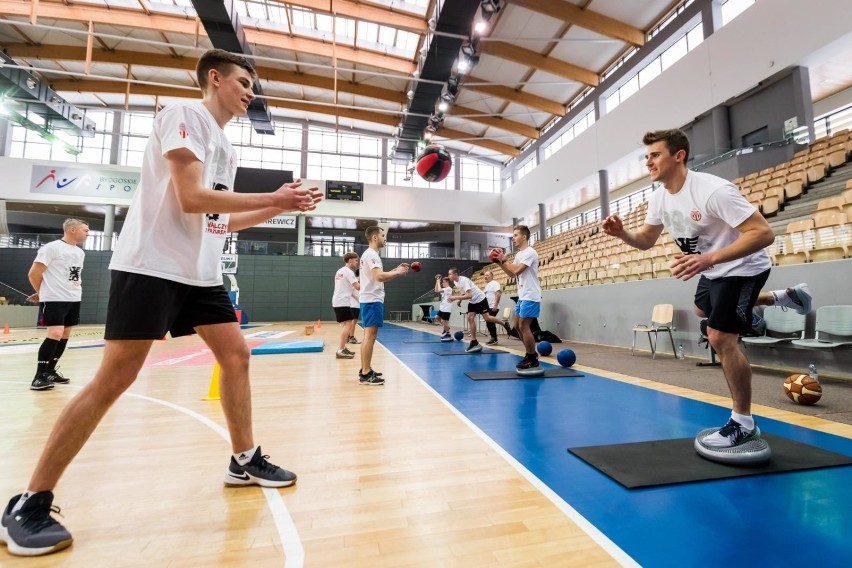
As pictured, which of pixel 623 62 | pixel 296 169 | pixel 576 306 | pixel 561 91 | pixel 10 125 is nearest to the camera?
pixel 576 306

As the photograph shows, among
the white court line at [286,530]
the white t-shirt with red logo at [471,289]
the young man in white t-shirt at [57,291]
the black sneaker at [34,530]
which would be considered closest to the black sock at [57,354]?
the young man in white t-shirt at [57,291]

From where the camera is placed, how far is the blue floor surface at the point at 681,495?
4.00 ft

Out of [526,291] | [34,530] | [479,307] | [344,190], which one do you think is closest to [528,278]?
[526,291]

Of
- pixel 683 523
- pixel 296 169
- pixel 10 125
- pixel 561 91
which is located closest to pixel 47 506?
pixel 683 523

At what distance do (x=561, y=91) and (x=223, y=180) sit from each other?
1714cm

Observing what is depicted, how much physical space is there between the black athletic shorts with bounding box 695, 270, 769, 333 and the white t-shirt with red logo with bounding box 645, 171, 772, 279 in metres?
0.04

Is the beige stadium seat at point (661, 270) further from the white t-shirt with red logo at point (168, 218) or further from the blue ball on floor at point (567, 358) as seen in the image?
the white t-shirt with red logo at point (168, 218)

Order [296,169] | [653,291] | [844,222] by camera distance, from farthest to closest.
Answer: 1. [296,169]
2. [653,291]
3. [844,222]

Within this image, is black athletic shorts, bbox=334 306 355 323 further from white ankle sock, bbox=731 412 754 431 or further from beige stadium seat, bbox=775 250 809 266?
beige stadium seat, bbox=775 250 809 266

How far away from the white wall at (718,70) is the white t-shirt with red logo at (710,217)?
9.17 m

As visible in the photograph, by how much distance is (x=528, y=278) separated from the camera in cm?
463

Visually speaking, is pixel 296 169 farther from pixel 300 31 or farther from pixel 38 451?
pixel 38 451

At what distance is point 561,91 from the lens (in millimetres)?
15883

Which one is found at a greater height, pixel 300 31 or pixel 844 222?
pixel 300 31
